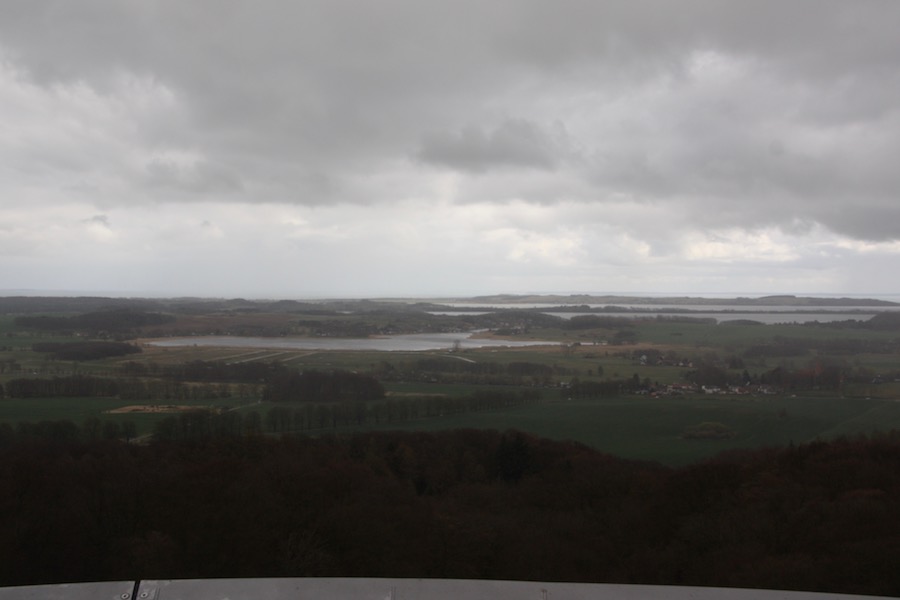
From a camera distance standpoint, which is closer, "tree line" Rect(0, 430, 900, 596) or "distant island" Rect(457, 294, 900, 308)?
"tree line" Rect(0, 430, 900, 596)

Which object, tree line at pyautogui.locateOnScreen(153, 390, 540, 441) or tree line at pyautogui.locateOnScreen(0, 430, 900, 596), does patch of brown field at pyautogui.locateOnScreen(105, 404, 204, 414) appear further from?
tree line at pyautogui.locateOnScreen(0, 430, 900, 596)

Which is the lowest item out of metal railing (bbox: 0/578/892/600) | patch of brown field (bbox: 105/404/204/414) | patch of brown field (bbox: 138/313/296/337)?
patch of brown field (bbox: 105/404/204/414)

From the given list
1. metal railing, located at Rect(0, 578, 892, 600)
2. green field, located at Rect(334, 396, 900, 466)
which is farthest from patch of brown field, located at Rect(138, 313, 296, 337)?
metal railing, located at Rect(0, 578, 892, 600)

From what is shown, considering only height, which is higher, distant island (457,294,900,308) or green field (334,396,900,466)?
distant island (457,294,900,308)

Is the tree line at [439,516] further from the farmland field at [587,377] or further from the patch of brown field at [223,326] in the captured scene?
the patch of brown field at [223,326]

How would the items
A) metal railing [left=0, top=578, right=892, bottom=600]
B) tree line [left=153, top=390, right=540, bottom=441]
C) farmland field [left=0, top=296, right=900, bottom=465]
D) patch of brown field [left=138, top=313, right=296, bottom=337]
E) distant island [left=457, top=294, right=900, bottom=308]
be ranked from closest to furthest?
1. metal railing [left=0, top=578, right=892, bottom=600]
2. tree line [left=153, top=390, right=540, bottom=441]
3. farmland field [left=0, top=296, right=900, bottom=465]
4. patch of brown field [left=138, top=313, right=296, bottom=337]
5. distant island [left=457, top=294, right=900, bottom=308]

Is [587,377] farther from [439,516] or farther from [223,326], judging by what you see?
[223,326]

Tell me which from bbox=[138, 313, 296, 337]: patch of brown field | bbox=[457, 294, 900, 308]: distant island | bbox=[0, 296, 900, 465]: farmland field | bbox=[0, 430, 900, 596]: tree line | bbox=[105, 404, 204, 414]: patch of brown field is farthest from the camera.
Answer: bbox=[457, 294, 900, 308]: distant island

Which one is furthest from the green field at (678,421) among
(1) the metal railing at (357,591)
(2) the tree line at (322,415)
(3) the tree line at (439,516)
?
(1) the metal railing at (357,591)

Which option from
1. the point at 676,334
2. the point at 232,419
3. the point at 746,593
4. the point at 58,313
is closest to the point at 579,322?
the point at 676,334
